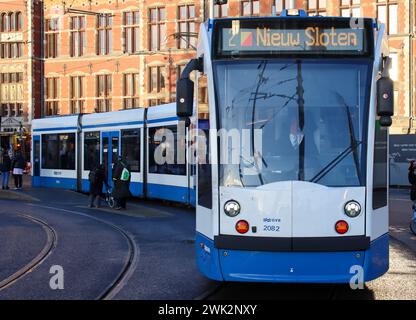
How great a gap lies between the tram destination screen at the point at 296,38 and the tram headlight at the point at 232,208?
1.50 meters

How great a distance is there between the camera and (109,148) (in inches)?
771

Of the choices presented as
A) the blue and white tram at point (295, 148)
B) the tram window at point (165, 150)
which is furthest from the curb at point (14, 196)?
the blue and white tram at point (295, 148)

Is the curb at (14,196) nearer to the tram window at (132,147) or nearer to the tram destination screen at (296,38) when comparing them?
the tram window at (132,147)

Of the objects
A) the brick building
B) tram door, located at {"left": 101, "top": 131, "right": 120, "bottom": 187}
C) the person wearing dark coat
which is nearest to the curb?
tram door, located at {"left": 101, "top": 131, "right": 120, "bottom": 187}

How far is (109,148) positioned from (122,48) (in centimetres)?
2470

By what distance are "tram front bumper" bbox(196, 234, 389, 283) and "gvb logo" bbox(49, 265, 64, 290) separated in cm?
217

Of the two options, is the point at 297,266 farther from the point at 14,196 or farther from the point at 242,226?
the point at 14,196

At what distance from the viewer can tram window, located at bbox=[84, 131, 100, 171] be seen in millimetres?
20142

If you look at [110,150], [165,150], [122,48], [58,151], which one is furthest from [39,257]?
[122,48]

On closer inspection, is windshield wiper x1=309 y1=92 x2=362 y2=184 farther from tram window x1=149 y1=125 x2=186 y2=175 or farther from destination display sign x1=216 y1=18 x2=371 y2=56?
tram window x1=149 y1=125 x2=186 y2=175

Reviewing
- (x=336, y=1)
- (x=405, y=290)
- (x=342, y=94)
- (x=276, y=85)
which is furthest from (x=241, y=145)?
(x=336, y=1)
